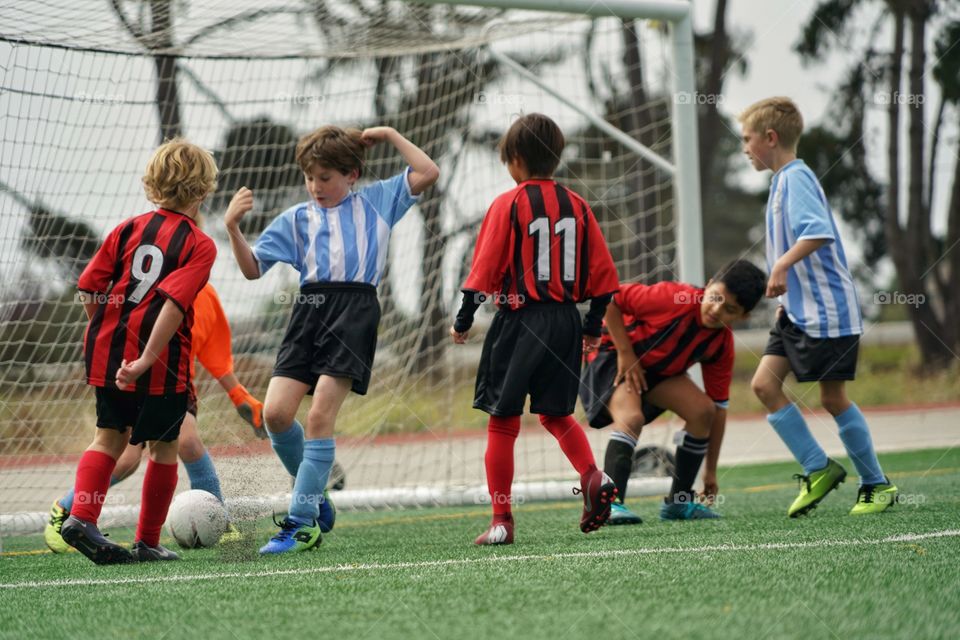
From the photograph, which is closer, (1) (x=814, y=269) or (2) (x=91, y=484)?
(2) (x=91, y=484)

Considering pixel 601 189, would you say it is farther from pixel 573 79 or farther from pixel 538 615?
pixel 538 615

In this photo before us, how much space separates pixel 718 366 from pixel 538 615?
2.70 metres

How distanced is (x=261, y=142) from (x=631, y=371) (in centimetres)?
452

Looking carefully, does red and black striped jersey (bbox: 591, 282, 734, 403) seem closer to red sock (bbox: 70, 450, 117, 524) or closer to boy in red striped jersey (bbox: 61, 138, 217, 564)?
boy in red striped jersey (bbox: 61, 138, 217, 564)

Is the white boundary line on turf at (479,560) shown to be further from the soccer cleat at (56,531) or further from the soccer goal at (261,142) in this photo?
the soccer cleat at (56,531)

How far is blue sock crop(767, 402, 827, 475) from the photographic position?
173 inches

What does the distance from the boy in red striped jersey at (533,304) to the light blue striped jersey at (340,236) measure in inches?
14.8

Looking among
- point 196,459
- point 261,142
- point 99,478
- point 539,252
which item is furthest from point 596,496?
point 261,142

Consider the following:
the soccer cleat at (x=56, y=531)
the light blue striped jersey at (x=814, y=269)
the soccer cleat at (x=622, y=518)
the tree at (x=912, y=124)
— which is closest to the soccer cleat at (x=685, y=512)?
the soccer cleat at (x=622, y=518)

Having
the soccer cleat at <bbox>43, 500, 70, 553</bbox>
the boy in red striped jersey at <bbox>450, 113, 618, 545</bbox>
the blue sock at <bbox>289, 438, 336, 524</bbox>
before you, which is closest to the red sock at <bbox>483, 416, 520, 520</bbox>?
the boy in red striped jersey at <bbox>450, 113, 618, 545</bbox>

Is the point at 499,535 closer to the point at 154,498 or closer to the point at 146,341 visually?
the point at 154,498

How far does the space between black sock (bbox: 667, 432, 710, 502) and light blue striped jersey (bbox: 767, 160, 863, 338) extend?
0.73 m

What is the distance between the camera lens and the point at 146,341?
3.59 metres

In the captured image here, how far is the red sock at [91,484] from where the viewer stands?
3.51 metres
